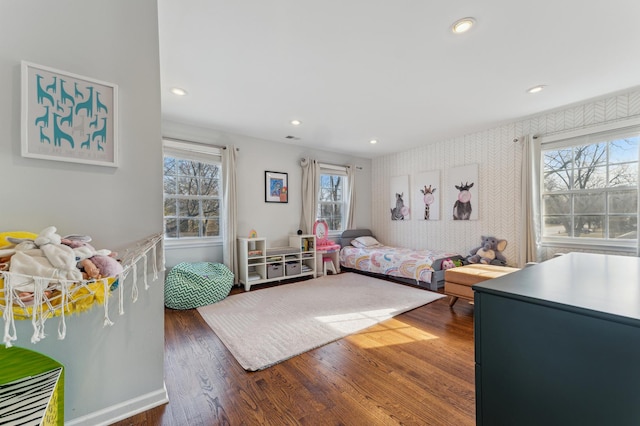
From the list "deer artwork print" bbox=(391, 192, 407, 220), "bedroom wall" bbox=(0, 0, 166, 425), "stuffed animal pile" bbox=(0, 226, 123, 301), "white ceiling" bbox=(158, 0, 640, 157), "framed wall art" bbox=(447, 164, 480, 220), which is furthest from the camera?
"deer artwork print" bbox=(391, 192, 407, 220)

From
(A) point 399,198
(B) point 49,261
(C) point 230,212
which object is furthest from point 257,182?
(B) point 49,261

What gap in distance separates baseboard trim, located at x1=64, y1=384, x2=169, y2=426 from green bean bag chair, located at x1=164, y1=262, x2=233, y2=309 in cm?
158

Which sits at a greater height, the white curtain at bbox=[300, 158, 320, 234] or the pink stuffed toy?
the white curtain at bbox=[300, 158, 320, 234]

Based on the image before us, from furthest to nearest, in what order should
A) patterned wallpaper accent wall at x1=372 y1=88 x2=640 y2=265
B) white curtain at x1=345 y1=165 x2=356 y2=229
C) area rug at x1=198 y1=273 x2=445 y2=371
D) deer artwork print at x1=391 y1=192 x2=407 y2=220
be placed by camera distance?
white curtain at x1=345 y1=165 x2=356 y2=229 < deer artwork print at x1=391 y1=192 x2=407 y2=220 < patterned wallpaper accent wall at x1=372 y1=88 x2=640 y2=265 < area rug at x1=198 y1=273 x2=445 y2=371

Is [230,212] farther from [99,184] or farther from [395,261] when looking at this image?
[395,261]

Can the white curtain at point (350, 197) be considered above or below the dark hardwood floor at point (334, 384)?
above

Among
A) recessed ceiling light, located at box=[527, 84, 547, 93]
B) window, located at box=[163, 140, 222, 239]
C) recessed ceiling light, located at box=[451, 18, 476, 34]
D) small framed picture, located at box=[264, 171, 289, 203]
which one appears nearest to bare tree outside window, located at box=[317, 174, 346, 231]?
small framed picture, located at box=[264, 171, 289, 203]

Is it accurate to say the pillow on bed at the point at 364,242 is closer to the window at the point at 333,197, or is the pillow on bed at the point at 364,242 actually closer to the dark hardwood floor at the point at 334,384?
the window at the point at 333,197

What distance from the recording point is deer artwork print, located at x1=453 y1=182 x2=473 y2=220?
4259 millimetres

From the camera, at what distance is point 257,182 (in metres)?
4.32

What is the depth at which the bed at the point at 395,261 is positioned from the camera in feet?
12.4

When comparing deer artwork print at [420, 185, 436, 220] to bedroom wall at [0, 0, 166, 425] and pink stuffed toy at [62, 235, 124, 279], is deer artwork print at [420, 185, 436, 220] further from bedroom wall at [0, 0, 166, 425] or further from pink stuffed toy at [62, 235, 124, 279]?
pink stuffed toy at [62, 235, 124, 279]

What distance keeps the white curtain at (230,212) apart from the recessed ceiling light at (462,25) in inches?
124

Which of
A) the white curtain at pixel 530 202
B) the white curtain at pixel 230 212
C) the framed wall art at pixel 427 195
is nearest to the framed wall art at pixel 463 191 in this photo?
the framed wall art at pixel 427 195
